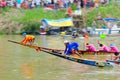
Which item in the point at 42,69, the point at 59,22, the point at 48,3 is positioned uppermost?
the point at 48,3

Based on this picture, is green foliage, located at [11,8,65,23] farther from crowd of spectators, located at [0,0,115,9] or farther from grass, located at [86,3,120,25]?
grass, located at [86,3,120,25]

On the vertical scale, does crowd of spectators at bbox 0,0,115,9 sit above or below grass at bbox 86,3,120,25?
above

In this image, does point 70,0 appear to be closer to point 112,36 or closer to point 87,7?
point 87,7

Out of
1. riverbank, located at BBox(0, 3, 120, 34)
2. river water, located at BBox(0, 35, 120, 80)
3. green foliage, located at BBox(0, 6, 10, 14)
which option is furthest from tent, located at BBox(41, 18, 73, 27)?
river water, located at BBox(0, 35, 120, 80)

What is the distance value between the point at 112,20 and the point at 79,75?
20.7m

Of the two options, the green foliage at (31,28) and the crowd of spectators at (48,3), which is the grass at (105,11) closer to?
the crowd of spectators at (48,3)

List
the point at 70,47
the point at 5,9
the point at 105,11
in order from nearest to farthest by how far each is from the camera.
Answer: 1. the point at 70,47
2. the point at 5,9
3. the point at 105,11

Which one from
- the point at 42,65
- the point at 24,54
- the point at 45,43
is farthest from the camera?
the point at 45,43

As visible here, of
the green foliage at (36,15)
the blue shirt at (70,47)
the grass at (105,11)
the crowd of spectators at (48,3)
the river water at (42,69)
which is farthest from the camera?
the crowd of spectators at (48,3)

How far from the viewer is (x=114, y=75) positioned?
66.5 feet

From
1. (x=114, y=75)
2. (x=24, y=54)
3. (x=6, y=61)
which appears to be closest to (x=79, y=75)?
(x=114, y=75)

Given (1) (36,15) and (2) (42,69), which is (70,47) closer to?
(2) (42,69)

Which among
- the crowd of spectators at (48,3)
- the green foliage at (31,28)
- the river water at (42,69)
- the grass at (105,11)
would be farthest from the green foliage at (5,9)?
the river water at (42,69)

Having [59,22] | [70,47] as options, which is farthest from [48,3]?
[70,47]
